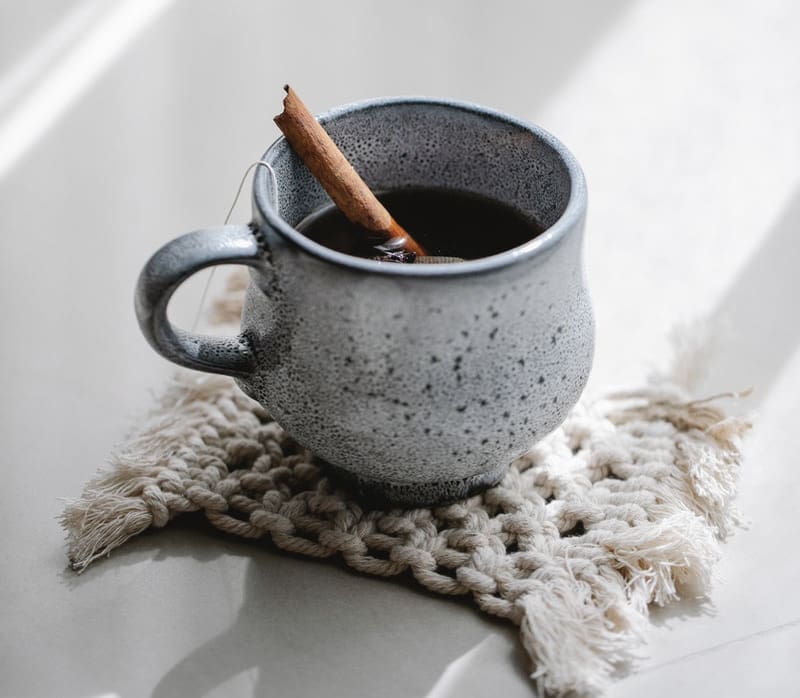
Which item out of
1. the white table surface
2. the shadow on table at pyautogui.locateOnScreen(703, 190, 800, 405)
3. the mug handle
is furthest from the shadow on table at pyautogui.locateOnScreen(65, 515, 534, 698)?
the shadow on table at pyautogui.locateOnScreen(703, 190, 800, 405)

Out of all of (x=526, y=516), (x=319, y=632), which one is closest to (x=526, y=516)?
(x=526, y=516)

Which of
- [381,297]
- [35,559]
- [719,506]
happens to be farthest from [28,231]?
[719,506]

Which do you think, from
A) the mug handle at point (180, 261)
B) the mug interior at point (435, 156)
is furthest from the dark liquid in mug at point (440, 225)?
the mug handle at point (180, 261)

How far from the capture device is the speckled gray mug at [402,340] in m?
0.63

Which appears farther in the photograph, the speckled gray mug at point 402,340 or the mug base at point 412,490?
the mug base at point 412,490

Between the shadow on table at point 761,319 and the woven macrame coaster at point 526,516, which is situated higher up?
the shadow on table at point 761,319

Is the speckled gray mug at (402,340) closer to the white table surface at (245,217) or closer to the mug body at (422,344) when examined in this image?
the mug body at (422,344)

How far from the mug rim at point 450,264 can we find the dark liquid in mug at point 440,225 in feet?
0.21

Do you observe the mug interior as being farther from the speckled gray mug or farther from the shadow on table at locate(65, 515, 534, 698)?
the shadow on table at locate(65, 515, 534, 698)

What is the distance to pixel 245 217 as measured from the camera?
1.08 m

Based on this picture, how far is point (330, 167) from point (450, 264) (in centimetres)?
15

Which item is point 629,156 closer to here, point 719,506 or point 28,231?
point 719,506

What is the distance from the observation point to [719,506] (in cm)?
79

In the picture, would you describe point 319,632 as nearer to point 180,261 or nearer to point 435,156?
point 180,261
